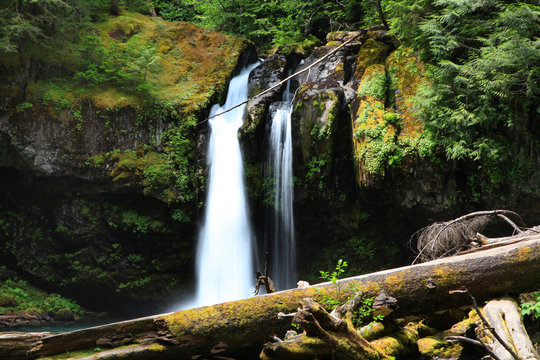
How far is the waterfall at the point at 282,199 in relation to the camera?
378 inches

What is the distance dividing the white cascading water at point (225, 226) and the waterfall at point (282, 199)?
753 mm

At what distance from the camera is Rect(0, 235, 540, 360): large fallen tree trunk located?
3312 mm

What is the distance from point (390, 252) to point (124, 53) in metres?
9.36

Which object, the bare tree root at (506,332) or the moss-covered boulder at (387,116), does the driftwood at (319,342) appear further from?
the moss-covered boulder at (387,116)

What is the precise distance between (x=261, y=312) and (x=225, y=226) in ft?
21.7

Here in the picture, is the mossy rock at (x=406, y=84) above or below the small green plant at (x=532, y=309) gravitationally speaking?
above

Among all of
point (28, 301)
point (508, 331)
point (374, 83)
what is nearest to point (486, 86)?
point (374, 83)

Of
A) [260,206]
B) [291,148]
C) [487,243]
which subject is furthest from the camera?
[260,206]

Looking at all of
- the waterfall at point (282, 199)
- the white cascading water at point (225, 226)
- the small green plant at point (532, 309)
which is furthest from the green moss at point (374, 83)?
the small green plant at point (532, 309)

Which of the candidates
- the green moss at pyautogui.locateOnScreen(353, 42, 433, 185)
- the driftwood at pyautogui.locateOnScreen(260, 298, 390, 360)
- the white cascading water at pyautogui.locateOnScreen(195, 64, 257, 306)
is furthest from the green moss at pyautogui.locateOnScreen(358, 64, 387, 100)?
the driftwood at pyautogui.locateOnScreen(260, 298, 390, 360)

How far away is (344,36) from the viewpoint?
1149 centimetres

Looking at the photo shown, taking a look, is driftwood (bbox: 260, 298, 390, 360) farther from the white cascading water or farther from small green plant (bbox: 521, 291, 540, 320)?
the white cascading water

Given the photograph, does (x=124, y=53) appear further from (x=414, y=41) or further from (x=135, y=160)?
(x=414, y=41)

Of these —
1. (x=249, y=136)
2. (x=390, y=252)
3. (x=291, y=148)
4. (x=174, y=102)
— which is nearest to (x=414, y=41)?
(x=291, y=148)
